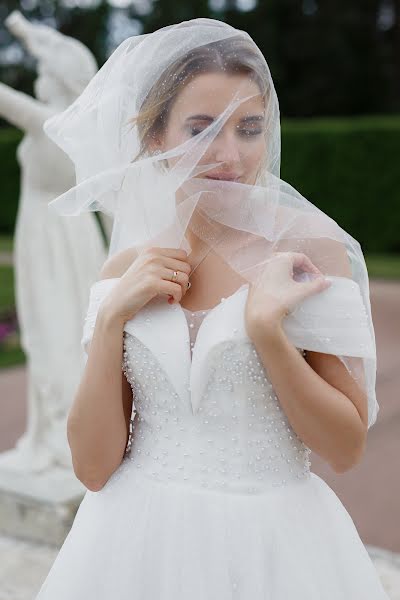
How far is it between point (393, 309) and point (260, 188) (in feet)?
28.1

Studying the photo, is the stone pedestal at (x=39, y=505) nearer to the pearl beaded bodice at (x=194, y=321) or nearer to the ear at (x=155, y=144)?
the pearl beaded bodice at (x=194, y=321)

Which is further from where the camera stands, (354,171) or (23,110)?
(354,171)

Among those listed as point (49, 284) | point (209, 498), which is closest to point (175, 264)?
point (209, 498)

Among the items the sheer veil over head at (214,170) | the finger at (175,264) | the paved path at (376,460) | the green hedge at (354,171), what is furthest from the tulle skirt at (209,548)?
the green hedge at (354,171)

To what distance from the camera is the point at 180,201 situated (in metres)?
1.65

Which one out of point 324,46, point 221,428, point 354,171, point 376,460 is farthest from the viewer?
point 324,46

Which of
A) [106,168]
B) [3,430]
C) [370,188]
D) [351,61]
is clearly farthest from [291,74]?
[106,168]

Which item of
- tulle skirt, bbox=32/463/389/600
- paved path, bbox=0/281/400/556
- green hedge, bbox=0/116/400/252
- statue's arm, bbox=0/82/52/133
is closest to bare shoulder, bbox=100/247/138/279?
tulle skirt, bbox=32/463/389/600

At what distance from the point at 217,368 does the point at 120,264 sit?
40cm

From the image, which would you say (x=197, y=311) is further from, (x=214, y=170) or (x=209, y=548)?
(x=209, y=548)

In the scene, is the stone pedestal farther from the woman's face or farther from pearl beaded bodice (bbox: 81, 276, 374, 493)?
the woman's face

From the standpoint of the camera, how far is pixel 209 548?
153 centimetres

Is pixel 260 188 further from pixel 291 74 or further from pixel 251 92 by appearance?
pixel 291 74

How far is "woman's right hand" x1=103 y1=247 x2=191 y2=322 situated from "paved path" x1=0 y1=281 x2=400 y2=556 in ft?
8.93
